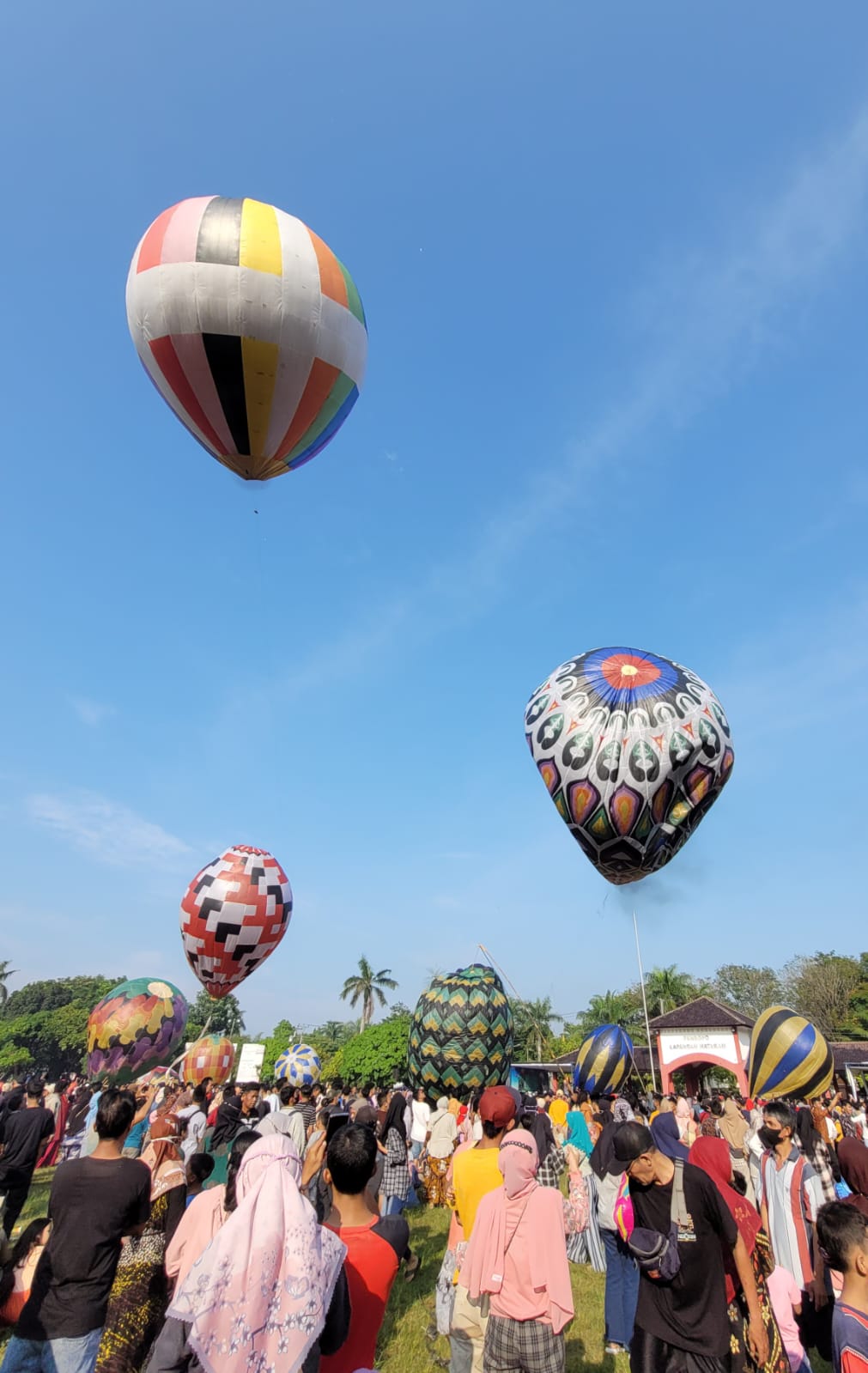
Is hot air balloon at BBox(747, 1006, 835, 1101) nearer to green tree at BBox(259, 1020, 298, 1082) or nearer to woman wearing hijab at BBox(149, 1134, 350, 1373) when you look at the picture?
woman wearing hijab at BBox(149, 1134, 350, 1373)

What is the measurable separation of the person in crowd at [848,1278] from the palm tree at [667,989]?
201ft

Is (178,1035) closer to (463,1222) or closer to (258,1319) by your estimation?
(463,1222)

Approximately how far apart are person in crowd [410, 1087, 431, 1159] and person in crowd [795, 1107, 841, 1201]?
22.7 feet

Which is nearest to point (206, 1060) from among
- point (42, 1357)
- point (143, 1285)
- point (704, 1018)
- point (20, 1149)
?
point (20, 1149)

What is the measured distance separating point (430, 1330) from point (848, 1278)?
4690 mm

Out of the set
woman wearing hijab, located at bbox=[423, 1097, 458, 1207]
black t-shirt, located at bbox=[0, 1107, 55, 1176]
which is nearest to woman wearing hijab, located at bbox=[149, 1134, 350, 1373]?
black t-shirt, located at bbox=[0, 1107, 55, 1176]

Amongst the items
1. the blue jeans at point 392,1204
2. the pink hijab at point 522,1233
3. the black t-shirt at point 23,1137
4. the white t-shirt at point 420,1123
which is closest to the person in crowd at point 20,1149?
the black t-shirt at point 23,1137

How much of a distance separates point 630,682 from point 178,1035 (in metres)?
13.8

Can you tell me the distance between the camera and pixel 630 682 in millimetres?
9898

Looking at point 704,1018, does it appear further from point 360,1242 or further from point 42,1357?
point 360,1242

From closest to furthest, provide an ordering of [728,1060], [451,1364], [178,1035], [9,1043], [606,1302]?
1. [451,1364]
2. [606,1302]
3. [178,1035]
4. [728,1060]
5. [9,1043]

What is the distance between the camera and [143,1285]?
3.92 m

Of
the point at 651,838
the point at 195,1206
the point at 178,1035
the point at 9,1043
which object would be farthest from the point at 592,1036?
the point at 9,1043

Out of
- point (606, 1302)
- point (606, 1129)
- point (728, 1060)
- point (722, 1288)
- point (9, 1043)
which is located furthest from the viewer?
point (9, 1043)
